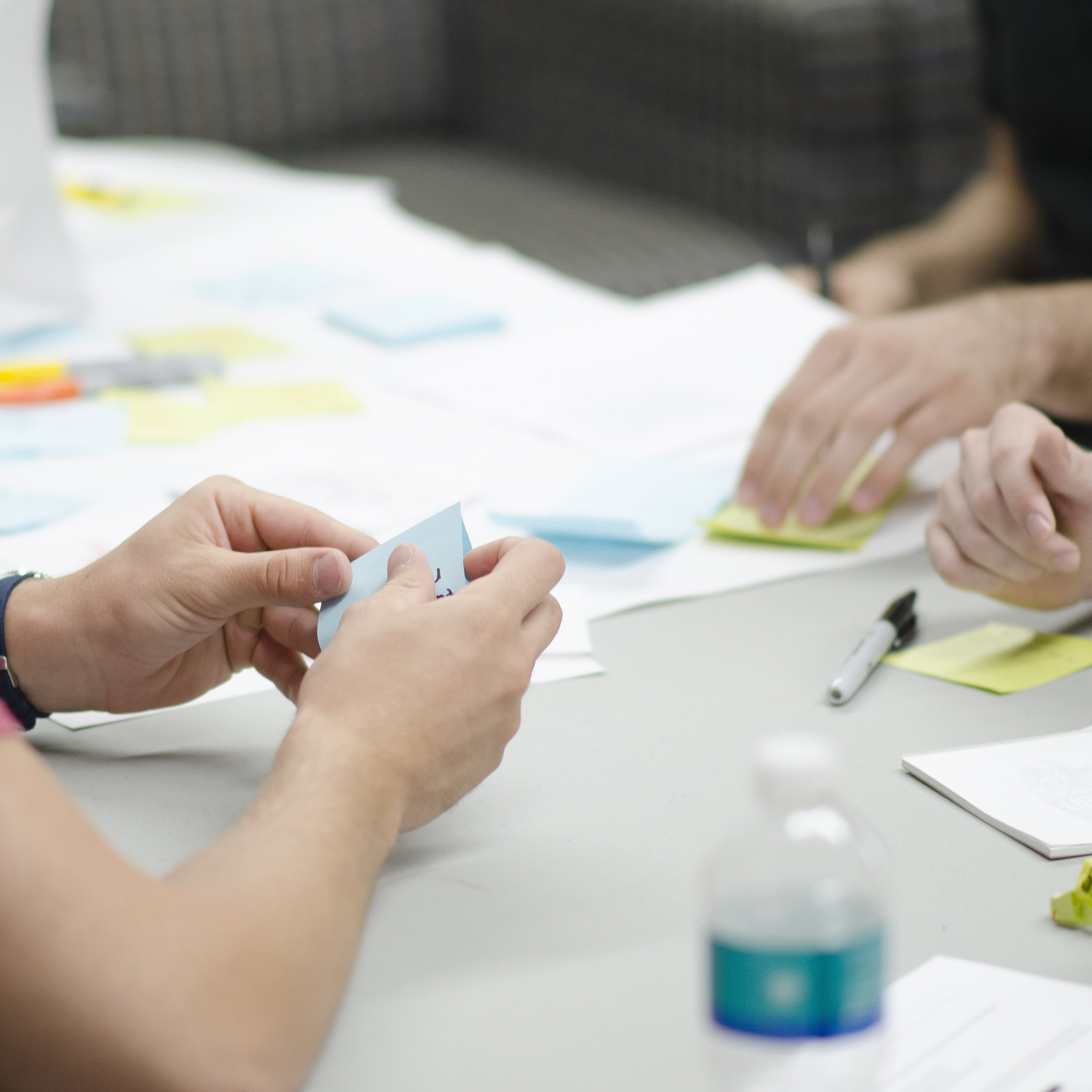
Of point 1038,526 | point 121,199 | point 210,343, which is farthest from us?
point 121,199

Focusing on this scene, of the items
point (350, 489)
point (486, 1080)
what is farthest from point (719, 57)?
point (486, 1080)

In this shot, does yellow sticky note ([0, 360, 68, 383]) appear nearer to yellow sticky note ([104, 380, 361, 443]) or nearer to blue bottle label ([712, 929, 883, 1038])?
yellow sticky note ([104, 380, 361, 443])

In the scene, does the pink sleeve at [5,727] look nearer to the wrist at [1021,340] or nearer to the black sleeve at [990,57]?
the wrist at [1021,340]

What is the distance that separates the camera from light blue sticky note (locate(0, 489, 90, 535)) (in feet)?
3.29

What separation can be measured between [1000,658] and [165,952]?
1.80ft

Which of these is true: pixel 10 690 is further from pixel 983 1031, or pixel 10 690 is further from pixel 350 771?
pixel 983 1031

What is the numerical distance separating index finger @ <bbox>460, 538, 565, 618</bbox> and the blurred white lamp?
0.97 metres

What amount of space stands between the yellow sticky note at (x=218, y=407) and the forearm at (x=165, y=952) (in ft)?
2.39

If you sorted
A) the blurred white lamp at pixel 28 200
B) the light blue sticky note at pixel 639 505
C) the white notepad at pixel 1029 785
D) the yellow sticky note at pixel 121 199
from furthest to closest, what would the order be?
the yellow sticky note at pixel 121 199, the blurred white lamp at pixel 28 200, the light blue sticky note at pixel 639 505, the white notepad at pixel 1029 785

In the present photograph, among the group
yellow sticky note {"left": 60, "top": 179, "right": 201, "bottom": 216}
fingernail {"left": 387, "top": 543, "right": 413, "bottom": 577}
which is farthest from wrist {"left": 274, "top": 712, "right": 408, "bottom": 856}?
yellow sticky note {"left": 60, "top": 179, "right": 201, "bottom": 216}

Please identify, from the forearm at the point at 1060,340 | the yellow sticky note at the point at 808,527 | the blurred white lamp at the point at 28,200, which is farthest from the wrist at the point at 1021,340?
the blurred white lamp at the point at 28,200

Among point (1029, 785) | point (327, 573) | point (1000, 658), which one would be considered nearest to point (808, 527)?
point (1000, 658)

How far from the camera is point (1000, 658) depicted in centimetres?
81

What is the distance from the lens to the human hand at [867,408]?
1012 mm
